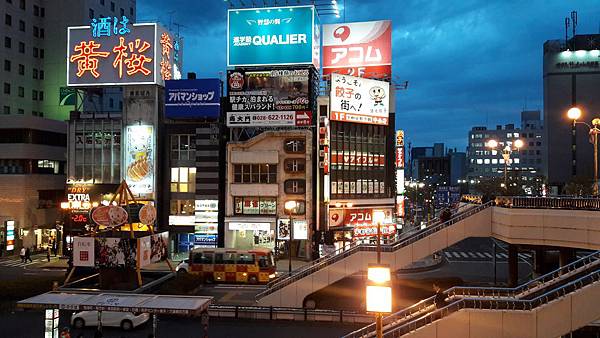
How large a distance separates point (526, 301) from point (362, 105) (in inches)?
1507

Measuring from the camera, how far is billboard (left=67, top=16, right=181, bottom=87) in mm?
54781

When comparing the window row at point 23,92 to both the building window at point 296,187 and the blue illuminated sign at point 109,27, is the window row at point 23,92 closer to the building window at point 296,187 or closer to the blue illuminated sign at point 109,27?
the blue illuminated sign at point 109,27

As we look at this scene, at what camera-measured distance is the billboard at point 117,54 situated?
54781 mm

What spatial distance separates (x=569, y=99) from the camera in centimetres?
10150

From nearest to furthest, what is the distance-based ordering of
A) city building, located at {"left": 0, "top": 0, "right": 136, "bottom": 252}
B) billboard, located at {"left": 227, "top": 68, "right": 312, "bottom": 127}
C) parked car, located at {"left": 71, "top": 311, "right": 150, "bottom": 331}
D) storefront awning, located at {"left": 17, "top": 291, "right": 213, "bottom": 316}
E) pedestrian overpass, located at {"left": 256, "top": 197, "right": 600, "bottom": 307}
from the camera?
storefront awning, located at {"left": 17, "top": 291, "right": 213, "bottom": 316} → parked car, located at {"left": 71, "top": 311, "right": 150, "bottom": 331} → pedestrian overpass, located at {"left": 256, "top": 197, "right": 600, "bottom": 307} → billboard, located at {"left": 227, "top": 68, "right": 312, "bottom": 127} → city building, located at {"left": 0, "top": 0, "right": 136, "bottom": 252}

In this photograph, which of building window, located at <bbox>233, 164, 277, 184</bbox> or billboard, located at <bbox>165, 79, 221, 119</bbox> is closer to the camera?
building window, located at <bbox>233, 164, 277, 184</bbox>

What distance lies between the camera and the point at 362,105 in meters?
55.7

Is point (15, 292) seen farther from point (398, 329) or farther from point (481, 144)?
point (481, 144)

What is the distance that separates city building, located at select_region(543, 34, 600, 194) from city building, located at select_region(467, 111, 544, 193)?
160 ft

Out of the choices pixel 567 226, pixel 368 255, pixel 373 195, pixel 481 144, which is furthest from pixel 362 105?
pixel 481 144

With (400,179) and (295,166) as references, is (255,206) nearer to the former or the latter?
(295,166)

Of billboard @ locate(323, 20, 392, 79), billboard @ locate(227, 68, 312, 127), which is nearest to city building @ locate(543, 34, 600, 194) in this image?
billboard @ locate(323, 20, 392, 79)

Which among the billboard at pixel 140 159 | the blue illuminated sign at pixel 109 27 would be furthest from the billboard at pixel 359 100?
the blue illuminated sign at pixel 109 27

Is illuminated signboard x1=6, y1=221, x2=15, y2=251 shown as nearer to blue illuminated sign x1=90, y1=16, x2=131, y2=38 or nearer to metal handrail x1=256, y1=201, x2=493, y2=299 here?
blue illuminated sign x1=90, y1=16, x2=131, y2=38
